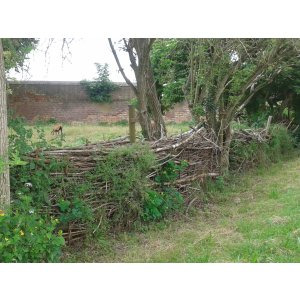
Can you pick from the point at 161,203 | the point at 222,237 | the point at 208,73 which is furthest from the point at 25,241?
the point at 208,73

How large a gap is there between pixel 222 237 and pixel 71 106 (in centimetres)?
1455

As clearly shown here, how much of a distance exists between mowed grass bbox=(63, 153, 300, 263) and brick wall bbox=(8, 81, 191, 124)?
10997 millimetres

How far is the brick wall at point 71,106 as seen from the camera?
16984 mm

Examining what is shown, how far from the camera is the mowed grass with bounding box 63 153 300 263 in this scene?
4.05 metres

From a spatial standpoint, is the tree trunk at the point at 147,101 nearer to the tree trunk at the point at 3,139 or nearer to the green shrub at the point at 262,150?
the green shrub at the point at 262,150

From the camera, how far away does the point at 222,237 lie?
4602 mm

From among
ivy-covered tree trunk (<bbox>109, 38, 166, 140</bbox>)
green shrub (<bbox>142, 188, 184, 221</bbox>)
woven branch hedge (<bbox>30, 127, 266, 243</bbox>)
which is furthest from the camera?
ivy-covered tree trunk (<bbox>109, 38, 166, 140</bbox>)

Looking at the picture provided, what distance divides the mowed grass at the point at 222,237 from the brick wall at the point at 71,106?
36.1ft

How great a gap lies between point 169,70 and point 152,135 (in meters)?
2.26

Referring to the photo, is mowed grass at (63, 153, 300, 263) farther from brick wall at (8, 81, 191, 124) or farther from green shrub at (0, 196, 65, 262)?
brick wall at (8, 81, 191, 124)

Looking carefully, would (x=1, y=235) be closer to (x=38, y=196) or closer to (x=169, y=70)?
(x=38, y=196)

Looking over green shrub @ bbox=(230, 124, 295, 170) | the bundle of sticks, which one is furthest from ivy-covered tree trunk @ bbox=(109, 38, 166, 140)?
green shrub @ bbox=(230, 124, 295, 170)

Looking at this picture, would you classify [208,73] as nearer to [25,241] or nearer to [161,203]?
[161,203]

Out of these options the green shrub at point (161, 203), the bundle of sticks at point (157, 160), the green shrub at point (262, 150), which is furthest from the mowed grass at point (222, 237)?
the green shrub at point (262, 150)
